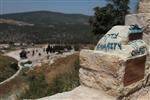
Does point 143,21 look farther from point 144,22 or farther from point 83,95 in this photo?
point 83,95

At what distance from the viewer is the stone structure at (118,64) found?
3680 millimetres

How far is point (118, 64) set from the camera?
3.63 metres

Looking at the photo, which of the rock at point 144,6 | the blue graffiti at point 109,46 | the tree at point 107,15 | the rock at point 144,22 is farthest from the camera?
the tree at point 107,15

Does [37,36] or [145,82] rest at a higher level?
[145,82]

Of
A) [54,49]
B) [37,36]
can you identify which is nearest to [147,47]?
[54,49]

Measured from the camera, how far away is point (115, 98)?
146 inches

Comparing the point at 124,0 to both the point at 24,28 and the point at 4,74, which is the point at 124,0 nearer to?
the point at 4,74

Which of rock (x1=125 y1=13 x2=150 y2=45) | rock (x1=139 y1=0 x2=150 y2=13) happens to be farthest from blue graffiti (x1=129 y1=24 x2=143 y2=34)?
rock (x1=139 y1=0 x2=150 y2=13)

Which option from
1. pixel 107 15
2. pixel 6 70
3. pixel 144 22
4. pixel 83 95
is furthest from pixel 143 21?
pixel 6 70

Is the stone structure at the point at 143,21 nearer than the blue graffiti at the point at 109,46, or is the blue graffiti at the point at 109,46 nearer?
the blue graffiti at the point at 109,46

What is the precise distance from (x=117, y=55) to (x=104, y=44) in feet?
0.98

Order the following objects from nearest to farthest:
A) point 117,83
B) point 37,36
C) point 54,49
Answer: point 117,83
point 54,49
point 37,36

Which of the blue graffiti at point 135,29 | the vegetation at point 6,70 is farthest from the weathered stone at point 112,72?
the vegetation at point 6,70

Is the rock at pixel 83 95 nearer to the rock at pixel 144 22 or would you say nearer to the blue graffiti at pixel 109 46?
the blue graffiti at pixel 109 46
